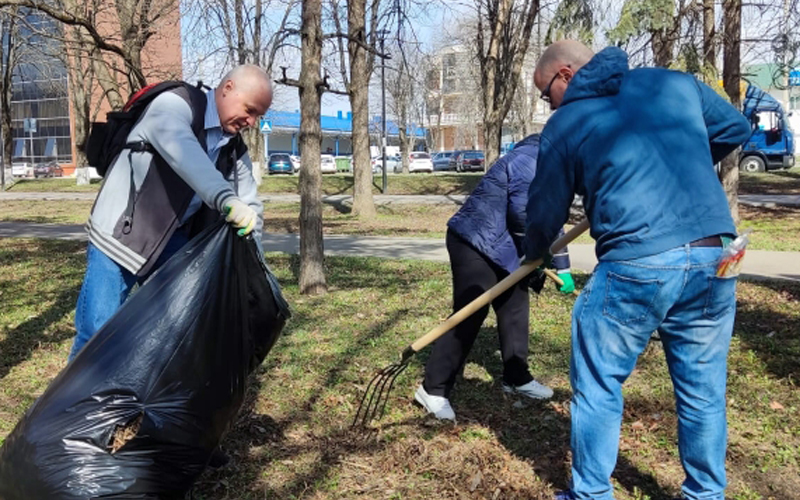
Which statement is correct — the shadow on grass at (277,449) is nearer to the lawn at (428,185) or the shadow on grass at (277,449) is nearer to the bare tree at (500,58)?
the bare tree at (500,58)

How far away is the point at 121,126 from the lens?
2863 mm

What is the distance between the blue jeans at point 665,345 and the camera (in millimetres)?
2309

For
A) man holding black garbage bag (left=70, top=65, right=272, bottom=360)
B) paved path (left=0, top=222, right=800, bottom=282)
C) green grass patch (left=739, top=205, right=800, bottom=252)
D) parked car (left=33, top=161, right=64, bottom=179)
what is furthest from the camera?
parked car (left=33, top=161, right=64, bottom=179)

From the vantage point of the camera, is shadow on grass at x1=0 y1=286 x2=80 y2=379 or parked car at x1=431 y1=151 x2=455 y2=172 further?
parked car at x1=431 y1=151 x2=455 y2=172

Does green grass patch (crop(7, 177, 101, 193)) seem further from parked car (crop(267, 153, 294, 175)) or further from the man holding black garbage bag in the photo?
the man holding black garbage bag

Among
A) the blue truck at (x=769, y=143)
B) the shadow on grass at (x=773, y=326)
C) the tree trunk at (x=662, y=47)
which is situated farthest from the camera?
the blue truck at (x=769, y=143)

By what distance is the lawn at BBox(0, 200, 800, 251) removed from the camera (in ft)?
35.9

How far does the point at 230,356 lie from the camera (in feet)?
8.55

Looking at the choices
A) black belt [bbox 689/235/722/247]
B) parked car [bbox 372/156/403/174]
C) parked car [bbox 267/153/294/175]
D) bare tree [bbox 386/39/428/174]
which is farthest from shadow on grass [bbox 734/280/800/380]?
parked car [bbox 372/156/403/174]

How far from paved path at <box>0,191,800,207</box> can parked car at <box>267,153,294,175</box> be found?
13.2m

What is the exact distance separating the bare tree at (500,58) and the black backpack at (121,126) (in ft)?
35.1

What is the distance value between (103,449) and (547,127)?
178 centimetres

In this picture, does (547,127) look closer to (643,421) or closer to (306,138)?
(643,421)

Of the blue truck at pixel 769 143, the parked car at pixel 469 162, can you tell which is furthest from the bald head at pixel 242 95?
Result: the parked car at pixel 469 162
